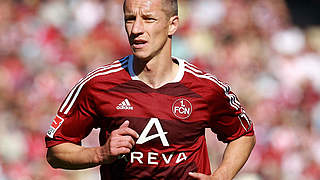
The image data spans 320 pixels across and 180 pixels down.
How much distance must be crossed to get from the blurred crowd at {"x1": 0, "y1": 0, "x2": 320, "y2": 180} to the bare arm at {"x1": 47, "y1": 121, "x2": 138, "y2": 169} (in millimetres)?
4177

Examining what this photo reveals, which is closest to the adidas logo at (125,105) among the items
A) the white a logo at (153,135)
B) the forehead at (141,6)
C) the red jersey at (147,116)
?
the red jersey at (147,116)

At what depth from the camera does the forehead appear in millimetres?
4340

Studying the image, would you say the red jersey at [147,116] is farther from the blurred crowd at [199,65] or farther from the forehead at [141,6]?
the blurred crowd at [199,65]

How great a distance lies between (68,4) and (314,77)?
443cm

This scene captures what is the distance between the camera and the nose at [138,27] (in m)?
4.27

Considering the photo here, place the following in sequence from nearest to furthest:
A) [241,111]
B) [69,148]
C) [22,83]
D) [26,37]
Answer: [69,148]
[241,111]
[22,83]
[26,37]

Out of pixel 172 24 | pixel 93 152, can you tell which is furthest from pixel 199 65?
pixel 93 152

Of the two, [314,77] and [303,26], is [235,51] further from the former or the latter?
[303,26]

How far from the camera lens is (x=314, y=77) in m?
11.0

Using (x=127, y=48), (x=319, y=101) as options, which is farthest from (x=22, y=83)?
(x=319, y=101)

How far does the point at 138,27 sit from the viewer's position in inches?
169

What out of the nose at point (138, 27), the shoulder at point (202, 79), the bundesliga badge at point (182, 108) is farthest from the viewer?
the shoulder at point (202, 79)

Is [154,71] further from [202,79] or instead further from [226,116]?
[226,116]

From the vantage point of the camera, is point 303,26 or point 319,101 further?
→ point 303,26
